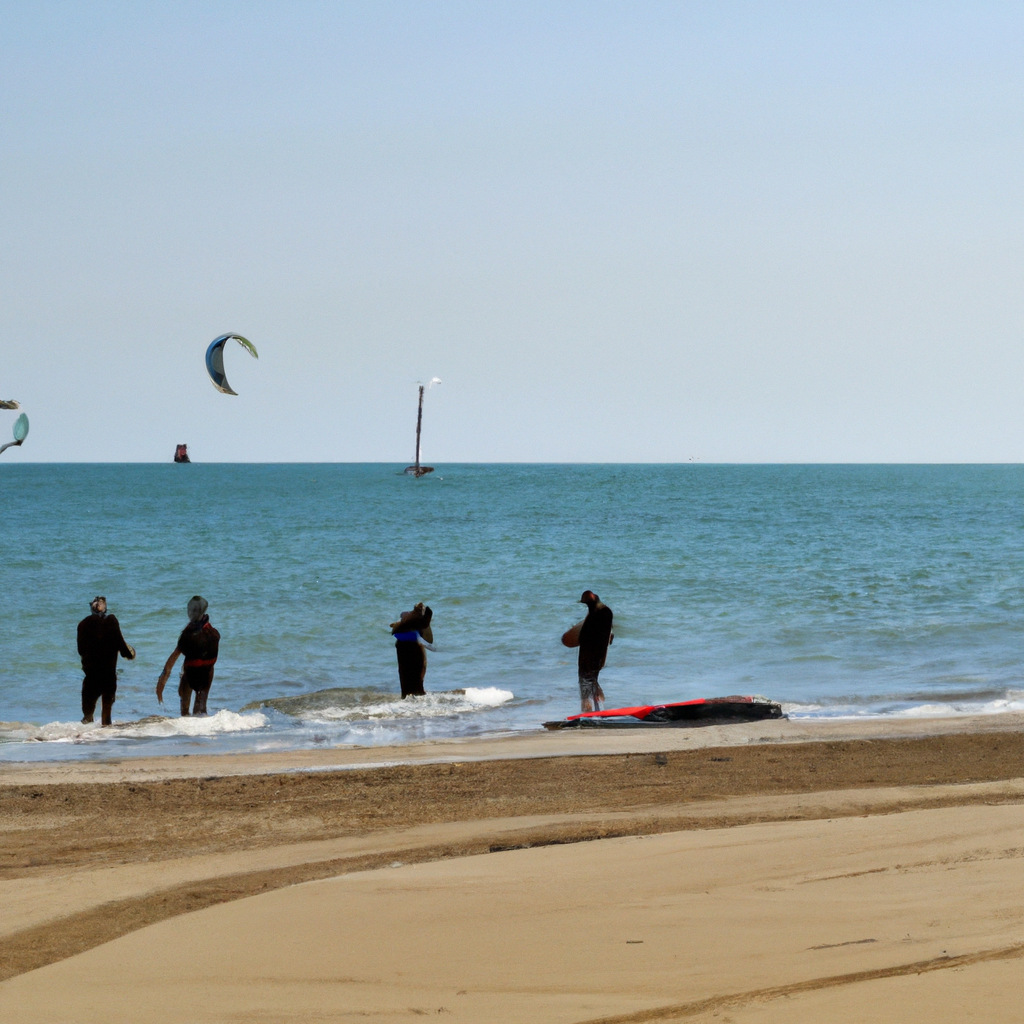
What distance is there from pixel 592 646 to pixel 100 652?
520cm

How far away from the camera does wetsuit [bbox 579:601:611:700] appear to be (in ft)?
42.4

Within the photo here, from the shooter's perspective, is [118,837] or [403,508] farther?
[403,508]

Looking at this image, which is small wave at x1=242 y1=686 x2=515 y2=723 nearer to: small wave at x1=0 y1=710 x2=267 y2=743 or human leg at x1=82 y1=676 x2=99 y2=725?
small wave at x1=0 y1=710 x2=267 y2=743

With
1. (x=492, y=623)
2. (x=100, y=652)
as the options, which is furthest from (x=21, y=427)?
(x=492, y=623)

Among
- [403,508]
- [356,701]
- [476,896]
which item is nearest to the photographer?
[476,896]

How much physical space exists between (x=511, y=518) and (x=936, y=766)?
53326 mm

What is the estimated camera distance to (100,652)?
38.8 feet

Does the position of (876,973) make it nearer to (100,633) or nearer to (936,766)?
(936,766)

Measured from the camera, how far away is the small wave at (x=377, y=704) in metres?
12.6

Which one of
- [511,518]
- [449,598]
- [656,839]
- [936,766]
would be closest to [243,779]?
[656,839]

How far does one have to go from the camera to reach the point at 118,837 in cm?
683

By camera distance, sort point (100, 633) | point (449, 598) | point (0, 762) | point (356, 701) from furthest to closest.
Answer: point (449, 598) → point (356, 701) → point (100, 633) → point (0, 762)

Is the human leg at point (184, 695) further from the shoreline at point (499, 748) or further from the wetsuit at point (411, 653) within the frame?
the shoreline at point (499, 748)

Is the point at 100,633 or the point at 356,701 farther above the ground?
the point at 100,633
